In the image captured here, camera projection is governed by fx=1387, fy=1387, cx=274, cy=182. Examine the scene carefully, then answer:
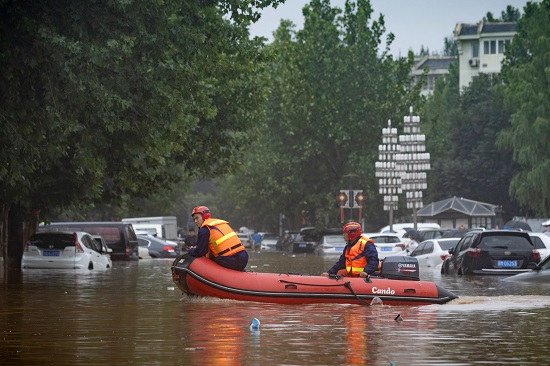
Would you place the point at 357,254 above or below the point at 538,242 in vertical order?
below

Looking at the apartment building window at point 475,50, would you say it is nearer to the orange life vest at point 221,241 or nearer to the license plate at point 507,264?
the license plate at point 507,264

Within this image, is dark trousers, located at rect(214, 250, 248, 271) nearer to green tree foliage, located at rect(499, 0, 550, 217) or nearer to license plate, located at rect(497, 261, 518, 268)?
license plate, located at rect(497, 261, 518, 268)

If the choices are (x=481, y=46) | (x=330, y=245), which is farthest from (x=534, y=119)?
(x=481, y=46)

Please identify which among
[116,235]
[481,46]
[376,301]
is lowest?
[376,301]

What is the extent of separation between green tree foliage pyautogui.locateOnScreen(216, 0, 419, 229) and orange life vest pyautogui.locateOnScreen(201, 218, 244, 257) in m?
63.6

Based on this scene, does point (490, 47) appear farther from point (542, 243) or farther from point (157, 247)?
point (542, 243)

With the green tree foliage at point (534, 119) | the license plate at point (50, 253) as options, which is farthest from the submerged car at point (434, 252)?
the green tree foliage at point (534, 119)

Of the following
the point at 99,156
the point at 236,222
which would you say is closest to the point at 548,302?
the point at 99,156

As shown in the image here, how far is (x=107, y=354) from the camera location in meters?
13.8

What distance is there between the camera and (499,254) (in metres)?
33.2

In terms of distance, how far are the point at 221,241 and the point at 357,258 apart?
220 centimetres

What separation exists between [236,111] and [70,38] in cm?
1393

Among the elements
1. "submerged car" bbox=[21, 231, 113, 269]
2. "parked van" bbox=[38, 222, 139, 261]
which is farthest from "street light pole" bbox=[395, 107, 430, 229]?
"submerged car" bbox=[21, 231, 113, 269]

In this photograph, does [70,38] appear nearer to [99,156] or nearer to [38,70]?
[38,70]
